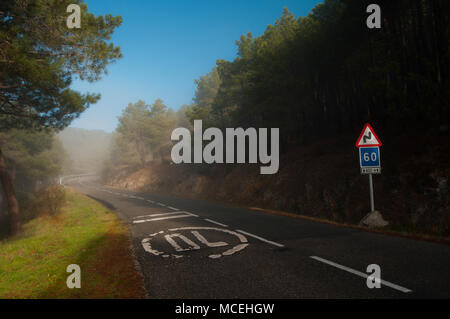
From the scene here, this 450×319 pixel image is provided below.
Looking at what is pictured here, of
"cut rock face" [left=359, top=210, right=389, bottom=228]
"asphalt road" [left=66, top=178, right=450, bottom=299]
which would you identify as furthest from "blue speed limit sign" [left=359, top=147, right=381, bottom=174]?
"asphalt road" [left=66, top=178, right=450, bottom=299]

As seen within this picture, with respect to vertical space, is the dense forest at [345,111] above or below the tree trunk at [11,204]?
above

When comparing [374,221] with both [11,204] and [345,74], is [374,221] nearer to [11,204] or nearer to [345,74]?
[345,74]

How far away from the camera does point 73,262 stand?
5.91m

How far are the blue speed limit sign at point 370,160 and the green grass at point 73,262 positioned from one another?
26.5ft

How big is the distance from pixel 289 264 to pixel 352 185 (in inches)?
332

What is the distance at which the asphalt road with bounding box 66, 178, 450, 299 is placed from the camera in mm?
3699

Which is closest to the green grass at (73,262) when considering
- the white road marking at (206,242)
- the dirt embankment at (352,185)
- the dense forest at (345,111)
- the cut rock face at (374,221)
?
the white road marking at (206,242)

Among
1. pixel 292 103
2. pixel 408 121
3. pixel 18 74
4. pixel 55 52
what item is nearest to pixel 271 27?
pixel 292 103

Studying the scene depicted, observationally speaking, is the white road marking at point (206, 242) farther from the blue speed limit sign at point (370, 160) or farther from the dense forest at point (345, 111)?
the dense forest at point (345, 111)

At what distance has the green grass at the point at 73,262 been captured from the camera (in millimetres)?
4233

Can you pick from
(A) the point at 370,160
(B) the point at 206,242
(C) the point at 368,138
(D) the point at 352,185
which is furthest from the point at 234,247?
(D) the point at 352,185

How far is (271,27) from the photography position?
2409cm

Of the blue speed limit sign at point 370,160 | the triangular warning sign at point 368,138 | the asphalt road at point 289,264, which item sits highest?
the triangular warning sign at point 368,138
